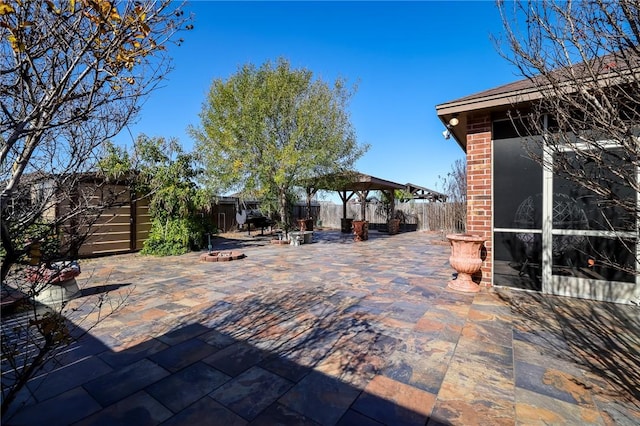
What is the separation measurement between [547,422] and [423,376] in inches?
30.2

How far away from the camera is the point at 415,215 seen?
696 inches

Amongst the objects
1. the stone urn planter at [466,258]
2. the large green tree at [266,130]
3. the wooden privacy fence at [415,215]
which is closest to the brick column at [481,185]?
the stone urn planter at [466,258]

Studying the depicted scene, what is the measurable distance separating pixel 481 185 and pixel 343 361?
3623 mm

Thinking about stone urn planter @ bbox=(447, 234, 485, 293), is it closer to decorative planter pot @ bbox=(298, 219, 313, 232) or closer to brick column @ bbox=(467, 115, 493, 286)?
brick column @ bbox=(467, 115, 493, 286)

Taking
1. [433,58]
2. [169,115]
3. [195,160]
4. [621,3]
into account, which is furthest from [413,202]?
[621,3]

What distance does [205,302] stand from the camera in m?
4.14

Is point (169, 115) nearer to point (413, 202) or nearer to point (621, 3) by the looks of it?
point (621, 3)

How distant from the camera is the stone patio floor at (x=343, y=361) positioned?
190cm

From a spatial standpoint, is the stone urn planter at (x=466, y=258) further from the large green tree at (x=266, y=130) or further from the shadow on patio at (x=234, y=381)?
the large green tree at (x=266, y=130)

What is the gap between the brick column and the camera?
4633mm

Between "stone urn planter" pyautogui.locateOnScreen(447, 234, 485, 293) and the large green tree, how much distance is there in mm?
6330

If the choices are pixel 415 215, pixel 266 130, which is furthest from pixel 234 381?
pixel 415 215

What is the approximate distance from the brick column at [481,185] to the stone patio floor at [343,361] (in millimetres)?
812

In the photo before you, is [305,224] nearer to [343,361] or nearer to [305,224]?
[305,224]
